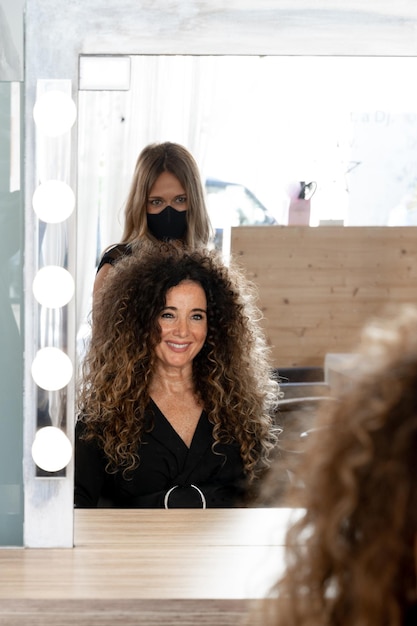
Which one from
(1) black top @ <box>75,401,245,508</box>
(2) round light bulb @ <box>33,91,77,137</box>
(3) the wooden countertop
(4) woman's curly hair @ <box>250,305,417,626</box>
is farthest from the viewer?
(1) black top @ <box>75,401,245,508</box>

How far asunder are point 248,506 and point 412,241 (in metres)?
0.41

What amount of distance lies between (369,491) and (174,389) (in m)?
0.77

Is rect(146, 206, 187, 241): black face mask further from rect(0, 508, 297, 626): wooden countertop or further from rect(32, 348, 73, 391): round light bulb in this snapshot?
rect(0, 508, 297, 626): wooden countertop

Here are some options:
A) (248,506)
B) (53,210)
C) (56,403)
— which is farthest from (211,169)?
(248,506)

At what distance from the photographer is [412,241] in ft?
3.94

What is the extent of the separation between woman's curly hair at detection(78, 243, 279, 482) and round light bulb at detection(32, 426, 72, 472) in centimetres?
6

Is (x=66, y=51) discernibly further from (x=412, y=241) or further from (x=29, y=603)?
(x=29, y=603)

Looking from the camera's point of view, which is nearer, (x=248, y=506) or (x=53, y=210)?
(x=53, y=210)

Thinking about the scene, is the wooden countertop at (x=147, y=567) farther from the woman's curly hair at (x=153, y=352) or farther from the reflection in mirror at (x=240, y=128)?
the reflection in mirror at (x=240, y=128)

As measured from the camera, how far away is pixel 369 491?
508mm

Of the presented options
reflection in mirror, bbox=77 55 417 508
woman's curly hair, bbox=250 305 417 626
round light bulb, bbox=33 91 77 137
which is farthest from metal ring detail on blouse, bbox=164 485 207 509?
woman's curly hair, bbox=250 305 417 626

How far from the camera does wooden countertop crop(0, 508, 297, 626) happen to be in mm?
1010

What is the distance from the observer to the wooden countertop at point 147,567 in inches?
39.8

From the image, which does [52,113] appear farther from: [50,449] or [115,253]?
[50,449]
